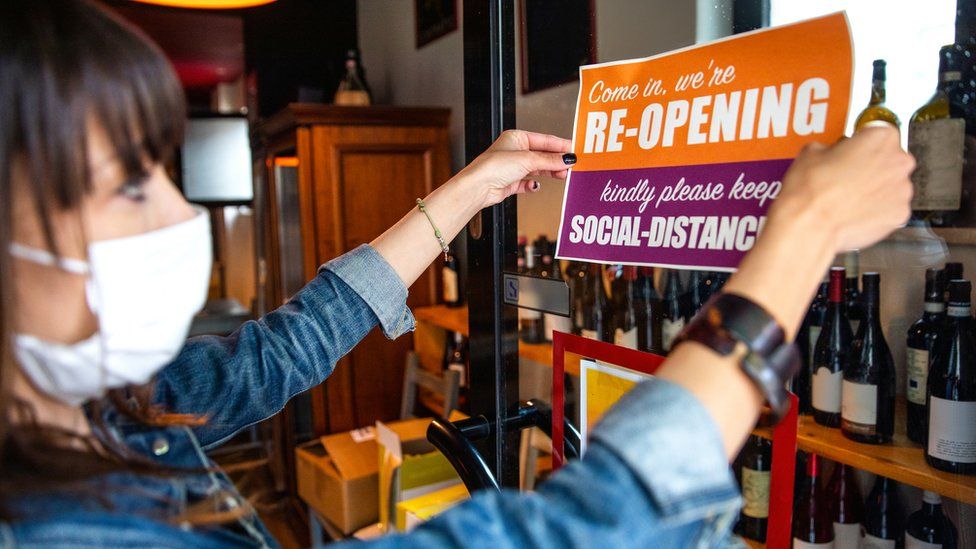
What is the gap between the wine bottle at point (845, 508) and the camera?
2.91 ft

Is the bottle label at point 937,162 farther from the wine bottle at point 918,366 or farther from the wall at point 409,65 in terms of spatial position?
the wall at point 409,65

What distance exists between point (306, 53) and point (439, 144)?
1268 mm

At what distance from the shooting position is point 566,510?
1.57 feet

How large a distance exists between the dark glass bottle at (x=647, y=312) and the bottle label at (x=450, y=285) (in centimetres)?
162

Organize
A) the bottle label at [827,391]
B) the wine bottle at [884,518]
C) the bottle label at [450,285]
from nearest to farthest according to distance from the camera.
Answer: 1. the wine bottle at [884,518]
2. the bottle label at [827,391]
3. the bottle label at [450,285]

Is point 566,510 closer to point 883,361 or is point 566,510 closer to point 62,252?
point 62,252

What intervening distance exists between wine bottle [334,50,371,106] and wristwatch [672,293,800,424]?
242 centimetres

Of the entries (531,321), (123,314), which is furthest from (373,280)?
(123,314)

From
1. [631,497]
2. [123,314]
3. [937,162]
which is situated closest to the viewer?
[631,497]

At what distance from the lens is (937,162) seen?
675 millimetres

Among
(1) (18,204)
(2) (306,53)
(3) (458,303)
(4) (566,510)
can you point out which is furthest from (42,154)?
(2) (306,53)

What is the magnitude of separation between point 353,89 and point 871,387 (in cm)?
237

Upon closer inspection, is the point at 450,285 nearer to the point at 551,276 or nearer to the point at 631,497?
the point at 551,276

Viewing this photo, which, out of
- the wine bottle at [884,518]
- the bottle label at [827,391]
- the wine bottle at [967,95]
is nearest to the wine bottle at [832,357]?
the bottle label at [827,391]
